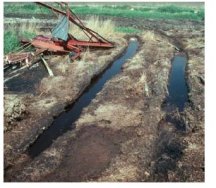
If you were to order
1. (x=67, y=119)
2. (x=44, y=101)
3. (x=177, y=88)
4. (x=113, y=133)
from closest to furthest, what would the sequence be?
(x=113, y=133) < (x=67, y=119) < (x=44, y=101) < (x=177, y=88)

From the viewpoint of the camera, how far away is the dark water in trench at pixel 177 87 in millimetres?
10859

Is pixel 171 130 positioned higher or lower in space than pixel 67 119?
lower

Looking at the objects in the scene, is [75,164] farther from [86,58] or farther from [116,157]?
[86,58]

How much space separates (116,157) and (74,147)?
109cm

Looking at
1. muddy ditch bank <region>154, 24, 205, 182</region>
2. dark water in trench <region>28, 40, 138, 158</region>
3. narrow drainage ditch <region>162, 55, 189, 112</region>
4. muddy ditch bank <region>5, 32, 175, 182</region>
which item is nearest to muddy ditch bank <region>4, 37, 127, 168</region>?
dark water in trench <region>28, 40, 138, 158</region>

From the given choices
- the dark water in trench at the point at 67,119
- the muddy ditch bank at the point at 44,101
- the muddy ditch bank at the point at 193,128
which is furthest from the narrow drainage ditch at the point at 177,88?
the muddy ditch bank at the point at 44,101

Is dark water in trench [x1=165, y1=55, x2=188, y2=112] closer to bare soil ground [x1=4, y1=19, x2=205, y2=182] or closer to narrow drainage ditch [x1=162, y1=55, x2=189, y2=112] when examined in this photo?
narrow drainage ditch [x1=162, y1=55, x2=189, y2=112]

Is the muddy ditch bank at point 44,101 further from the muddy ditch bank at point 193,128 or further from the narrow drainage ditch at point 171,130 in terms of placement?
the muddy ditch bank at point 193,128

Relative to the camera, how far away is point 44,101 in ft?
33.3

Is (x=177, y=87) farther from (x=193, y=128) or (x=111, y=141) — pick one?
(x=111, y=141)

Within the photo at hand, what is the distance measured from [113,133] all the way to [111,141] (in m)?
0.38

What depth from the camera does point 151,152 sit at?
7695mm

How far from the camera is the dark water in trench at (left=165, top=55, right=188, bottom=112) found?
10.9 meters

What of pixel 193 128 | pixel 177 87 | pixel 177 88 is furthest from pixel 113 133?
pixel 177 87
